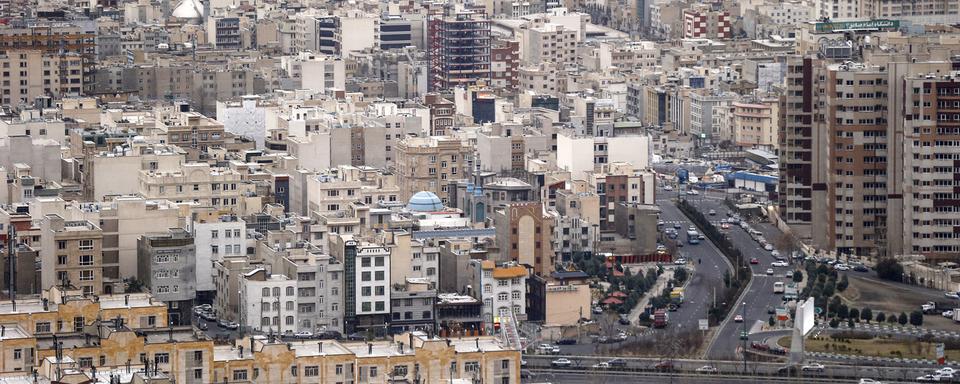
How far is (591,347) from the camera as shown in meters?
80.6

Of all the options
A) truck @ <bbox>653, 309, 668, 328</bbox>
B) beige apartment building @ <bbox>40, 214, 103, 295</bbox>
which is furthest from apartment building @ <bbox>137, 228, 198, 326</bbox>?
truck @ <bbox>653, 309, 668, 328</bbox>

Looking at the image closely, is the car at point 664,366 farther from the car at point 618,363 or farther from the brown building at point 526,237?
the brown building at point 526,237

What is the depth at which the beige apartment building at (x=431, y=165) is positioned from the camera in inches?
3885

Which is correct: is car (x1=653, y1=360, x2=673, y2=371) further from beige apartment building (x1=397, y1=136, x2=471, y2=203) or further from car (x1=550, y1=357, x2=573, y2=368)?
beige apartment building (x1=397, y1=136, x2=471, y2=203)

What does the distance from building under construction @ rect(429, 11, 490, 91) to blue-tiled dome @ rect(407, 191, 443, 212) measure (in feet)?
112

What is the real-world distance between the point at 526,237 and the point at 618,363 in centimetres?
933

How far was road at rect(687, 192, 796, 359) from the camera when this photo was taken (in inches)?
3189

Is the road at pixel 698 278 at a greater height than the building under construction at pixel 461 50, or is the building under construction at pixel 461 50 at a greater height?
the building under construction at pixel 461 50

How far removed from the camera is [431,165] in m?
99.0

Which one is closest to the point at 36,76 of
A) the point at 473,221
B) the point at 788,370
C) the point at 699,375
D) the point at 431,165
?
the point at 431,165

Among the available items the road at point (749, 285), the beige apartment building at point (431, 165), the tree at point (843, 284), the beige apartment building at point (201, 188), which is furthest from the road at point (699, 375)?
the beige apartment building at point (431, 165)

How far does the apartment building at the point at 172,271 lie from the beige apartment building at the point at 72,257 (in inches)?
44.9

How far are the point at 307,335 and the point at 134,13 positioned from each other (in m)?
70.1

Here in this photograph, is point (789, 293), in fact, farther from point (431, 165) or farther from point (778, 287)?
point (431, 165)
